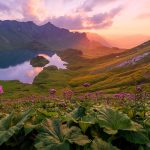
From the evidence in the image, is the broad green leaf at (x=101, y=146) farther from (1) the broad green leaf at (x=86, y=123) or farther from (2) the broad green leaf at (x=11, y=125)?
(2) the broad green leaf at (x=11, y=125)

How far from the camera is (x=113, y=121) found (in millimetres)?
6844

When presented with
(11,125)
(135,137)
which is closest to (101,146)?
(135,137)

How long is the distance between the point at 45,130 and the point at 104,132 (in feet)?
4.23

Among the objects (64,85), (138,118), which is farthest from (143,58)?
(138,118)

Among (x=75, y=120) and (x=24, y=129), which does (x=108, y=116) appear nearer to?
(x=75, y=120)

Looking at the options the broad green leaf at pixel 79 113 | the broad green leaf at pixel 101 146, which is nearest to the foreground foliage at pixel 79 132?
the broad green leaf at pixel 101 146

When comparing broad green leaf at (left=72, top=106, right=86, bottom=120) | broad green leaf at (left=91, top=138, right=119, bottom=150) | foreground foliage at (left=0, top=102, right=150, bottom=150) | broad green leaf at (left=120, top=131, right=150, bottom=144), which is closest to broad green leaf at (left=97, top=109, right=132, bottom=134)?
foreground foliage at (left=0, top=102, right=150, bottom=150)

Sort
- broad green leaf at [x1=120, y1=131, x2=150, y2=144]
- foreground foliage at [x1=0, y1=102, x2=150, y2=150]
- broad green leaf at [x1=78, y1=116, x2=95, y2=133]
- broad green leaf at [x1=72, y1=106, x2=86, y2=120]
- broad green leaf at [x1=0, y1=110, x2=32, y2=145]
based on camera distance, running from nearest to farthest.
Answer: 1. foreground foliage at [x1=0, y1=102, x2=150, y2=150]
2. broad green leaf at [x1=0, y1=110, x2=32, y2=145]
3. broad green leaf at [x1=120, y1=131, x2=150, y2=144]
4. broad green leaf at [x1=78, y1=116, x2=95, y2=133]
5. broad green leaf at [x1=72, y1=106, x2=86, y2=120]

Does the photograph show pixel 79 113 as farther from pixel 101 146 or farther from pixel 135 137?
pixel 101 146

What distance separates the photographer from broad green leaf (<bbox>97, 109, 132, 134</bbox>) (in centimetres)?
676

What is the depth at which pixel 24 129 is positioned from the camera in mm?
6914

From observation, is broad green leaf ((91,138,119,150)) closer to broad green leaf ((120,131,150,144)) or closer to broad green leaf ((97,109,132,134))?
broad green leaf ((97,109,132,134))

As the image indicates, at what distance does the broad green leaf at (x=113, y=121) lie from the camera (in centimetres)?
676

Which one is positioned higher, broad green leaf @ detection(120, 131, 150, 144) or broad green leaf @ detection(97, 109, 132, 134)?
broad green leaf @ detection(97, 109, 132, 134)
